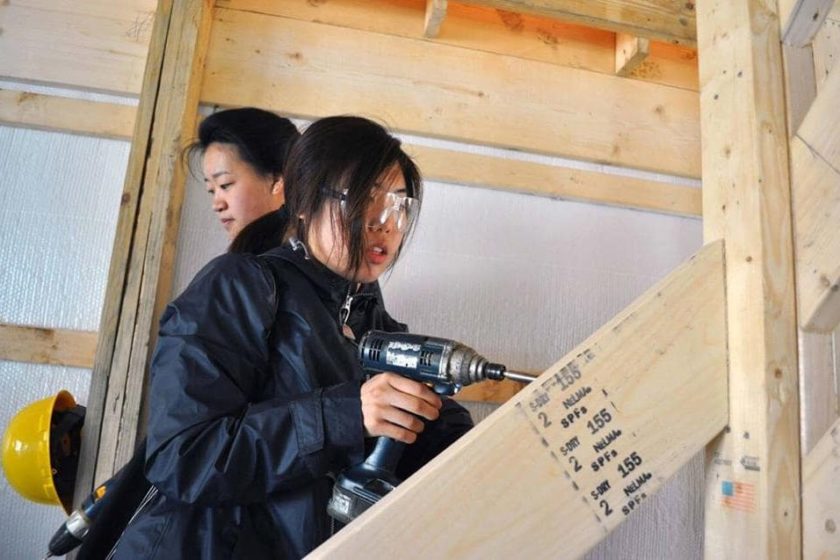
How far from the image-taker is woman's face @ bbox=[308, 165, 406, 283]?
128cm

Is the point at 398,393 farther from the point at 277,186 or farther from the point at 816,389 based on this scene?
the point at 277,186

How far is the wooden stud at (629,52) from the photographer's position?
2.20m

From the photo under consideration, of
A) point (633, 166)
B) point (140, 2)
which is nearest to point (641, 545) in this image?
point (633, 166)

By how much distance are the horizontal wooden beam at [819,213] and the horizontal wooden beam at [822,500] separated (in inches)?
5.4

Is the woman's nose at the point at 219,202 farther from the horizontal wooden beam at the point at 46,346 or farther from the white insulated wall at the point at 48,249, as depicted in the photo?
the horizontal wooden beam at the point at 46,346

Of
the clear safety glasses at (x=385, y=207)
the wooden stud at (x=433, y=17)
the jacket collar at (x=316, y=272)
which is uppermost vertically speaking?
the wooden stud at (x=433, y=17)

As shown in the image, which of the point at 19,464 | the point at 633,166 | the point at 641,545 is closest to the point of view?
the point at 19,464

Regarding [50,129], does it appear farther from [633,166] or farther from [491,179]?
[633,166]

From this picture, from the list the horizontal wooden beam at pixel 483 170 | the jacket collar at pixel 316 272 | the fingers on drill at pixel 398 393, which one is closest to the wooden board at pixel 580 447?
the fingers on drill at pixel 398 393

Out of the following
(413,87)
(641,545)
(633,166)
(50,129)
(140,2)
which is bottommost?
(641,545)

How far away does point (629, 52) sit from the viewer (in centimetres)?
226

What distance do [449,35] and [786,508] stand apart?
1.90 m

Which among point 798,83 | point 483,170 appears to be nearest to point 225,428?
point 798,83

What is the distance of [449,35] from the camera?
7.34 ft
